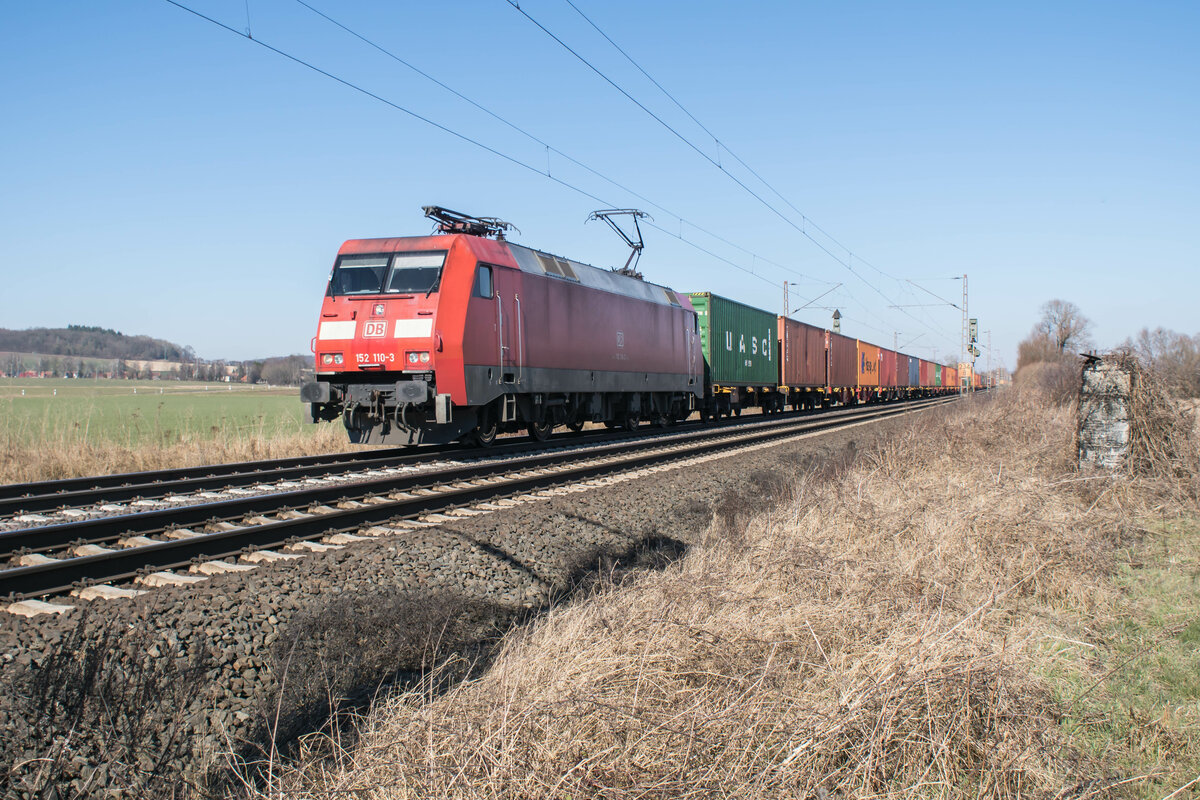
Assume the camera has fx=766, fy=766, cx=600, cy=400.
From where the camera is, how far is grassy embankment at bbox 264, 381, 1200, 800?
2791 millimetres

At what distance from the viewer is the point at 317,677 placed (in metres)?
3.99

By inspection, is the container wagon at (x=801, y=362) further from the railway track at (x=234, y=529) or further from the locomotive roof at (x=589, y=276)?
the railway track at (x=234, y=529)

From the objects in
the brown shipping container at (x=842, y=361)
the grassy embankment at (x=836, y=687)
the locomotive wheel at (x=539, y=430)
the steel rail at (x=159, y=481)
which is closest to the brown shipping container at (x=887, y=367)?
the brown shipping container at (x=842, y=361)

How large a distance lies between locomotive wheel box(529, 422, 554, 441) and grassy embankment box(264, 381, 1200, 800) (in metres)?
9.22

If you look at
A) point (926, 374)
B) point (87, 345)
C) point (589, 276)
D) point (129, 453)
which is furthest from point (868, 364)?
point (87, 345)

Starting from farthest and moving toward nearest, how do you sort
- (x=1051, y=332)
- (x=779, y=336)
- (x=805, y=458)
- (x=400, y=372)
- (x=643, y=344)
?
(x=1051, y=332) → (x=779, y=336) → (x=643, y=344) → (x=805, y=458) → (x=400, y=372)

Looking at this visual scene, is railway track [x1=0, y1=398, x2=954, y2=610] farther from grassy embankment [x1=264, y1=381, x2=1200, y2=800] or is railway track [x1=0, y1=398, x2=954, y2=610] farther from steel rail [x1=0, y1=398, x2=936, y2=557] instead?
grassy embankment [x1=264, y1=381, x2=1200, y2=800]

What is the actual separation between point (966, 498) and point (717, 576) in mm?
3867

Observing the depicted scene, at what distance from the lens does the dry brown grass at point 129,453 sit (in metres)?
11.3

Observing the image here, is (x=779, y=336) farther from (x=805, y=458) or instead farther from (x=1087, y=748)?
(x=1087, y=748)

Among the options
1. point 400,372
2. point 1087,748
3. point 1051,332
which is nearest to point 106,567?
point 1087,748

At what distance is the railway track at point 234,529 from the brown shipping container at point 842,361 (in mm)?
28552

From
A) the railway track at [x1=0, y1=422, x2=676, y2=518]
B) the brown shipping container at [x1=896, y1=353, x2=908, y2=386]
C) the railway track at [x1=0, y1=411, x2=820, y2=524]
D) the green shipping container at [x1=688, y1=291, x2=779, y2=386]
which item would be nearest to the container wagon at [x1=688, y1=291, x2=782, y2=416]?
the green shipping container at [x1=688, y1=291, x2=779, y2=386]

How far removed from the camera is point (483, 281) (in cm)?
1259
